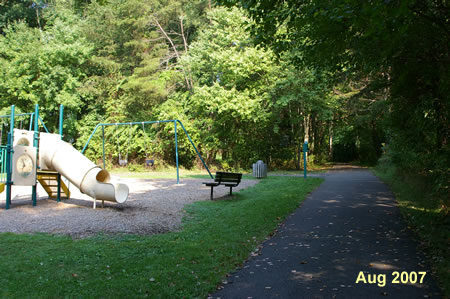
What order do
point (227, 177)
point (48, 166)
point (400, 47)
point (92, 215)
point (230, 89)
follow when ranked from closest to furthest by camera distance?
1. point (400, 47)
2. point (92, 215)
3. point (48, 166)
4. point (227, 177)
5. point (230, 89)

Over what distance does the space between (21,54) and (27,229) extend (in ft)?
84.6

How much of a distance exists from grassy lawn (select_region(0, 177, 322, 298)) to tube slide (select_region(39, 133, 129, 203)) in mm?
2731

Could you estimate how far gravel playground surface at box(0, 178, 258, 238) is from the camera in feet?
25.6

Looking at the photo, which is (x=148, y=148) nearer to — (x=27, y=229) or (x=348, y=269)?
(x=27, y=229)

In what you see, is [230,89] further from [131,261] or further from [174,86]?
[131,261]

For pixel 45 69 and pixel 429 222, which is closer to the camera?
pixel 429 222

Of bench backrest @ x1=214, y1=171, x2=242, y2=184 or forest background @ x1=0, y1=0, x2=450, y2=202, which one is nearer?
bench backrest @ x1=214, y1=171, x2=242, y2=184

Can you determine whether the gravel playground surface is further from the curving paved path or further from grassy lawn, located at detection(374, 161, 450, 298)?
grassy lawn, located at detection(374, 161, 450, 298)

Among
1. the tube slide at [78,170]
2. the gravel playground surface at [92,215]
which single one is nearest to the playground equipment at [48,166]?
the tube slide at [78,170]

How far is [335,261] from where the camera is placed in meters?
5.55

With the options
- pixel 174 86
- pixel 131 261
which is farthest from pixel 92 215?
pixel 174 86

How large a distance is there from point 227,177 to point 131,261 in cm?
792

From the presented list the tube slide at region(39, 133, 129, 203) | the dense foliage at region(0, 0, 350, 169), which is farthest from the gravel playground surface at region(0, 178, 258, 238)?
the dense foliage at region(0, 0, 350, 169)

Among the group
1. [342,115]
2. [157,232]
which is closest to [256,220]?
[157,232]
